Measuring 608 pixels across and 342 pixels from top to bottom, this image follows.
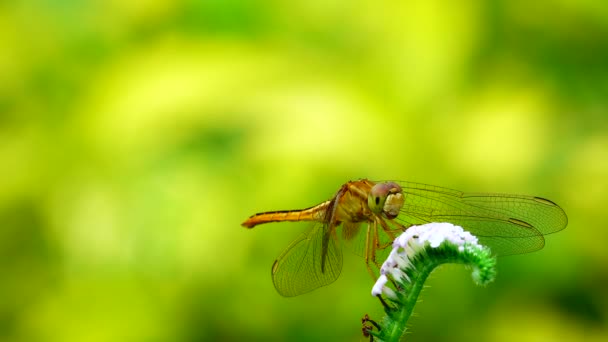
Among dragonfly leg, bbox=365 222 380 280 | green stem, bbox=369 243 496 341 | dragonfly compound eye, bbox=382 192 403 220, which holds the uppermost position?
dragonfly compound eye, bbox=382 192 403 220

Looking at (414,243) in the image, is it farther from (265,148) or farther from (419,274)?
(265,148)

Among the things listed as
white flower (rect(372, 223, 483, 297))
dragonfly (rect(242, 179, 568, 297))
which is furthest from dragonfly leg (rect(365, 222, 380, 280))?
white flower (rect(372, 223, 483, 297))

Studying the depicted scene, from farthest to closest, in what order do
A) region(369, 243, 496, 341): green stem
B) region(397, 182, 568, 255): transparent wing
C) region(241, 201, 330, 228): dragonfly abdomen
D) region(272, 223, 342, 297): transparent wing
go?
region(241, 201, 330, 228): dragonfly abdomen
region(272, 223, 342, 297): transparent wing
region(397, 182, 568, 255): transparent wing
region(369, 243, 496, 341): green stem

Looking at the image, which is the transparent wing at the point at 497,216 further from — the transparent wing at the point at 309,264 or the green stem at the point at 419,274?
the green stem at the point at 419,274

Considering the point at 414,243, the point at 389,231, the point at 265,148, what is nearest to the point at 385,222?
the point at 389,231

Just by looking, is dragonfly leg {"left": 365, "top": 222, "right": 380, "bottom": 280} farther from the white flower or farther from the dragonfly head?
the white flower
